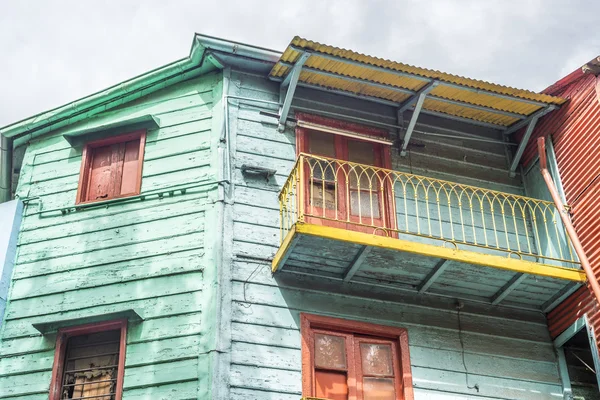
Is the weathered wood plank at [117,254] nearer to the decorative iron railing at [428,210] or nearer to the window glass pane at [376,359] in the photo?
the decorative iron railing at [428,210]

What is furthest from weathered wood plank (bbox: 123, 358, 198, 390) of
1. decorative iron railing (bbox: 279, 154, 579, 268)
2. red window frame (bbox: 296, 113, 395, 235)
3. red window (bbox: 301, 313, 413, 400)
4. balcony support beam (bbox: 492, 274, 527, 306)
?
balcony support beam (bbox: 492, 274, 527, 306)

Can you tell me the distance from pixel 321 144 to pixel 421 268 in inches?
115

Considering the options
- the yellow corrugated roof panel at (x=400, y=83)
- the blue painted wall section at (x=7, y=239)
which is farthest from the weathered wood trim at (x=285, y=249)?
the blue painted wall section at (x=7, y=239)

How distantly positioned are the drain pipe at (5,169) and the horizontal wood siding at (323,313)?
4.44 metres

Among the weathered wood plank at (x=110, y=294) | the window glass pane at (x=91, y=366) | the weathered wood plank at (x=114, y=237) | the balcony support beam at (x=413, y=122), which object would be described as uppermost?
the balcony support beam at (x=413, y=122)

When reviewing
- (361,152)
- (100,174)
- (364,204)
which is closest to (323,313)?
(364,204)

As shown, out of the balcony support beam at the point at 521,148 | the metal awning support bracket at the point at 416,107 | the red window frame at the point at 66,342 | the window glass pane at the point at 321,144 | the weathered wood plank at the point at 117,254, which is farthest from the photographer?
the balcony support beam at the point at 521,148

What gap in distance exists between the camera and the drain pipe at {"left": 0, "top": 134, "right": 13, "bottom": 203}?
48.4ft

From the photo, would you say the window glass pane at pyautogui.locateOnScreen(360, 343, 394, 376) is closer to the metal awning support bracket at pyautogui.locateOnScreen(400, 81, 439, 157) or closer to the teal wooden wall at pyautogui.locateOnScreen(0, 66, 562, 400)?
the teal wooden wall at pyautogui.locateOnScreen(0, 66, 562, 400)

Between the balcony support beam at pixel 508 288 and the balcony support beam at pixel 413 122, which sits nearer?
the balcony support beam at pixel 508 288

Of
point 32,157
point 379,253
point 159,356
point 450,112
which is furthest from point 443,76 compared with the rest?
point 32,157

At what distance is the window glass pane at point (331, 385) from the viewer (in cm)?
1127

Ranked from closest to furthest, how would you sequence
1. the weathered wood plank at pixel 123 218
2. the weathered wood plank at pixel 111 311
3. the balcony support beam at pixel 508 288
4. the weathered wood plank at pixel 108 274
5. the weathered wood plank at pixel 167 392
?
the weathered wood plank at pixel 167 392, the weathered wood plank at pixel 111 311, the weathered wood plank at pixel 108 274, the balcony support beam at pixel 508 288, the weathered wood plank at pixel 123 218

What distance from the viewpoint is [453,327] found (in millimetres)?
12438
